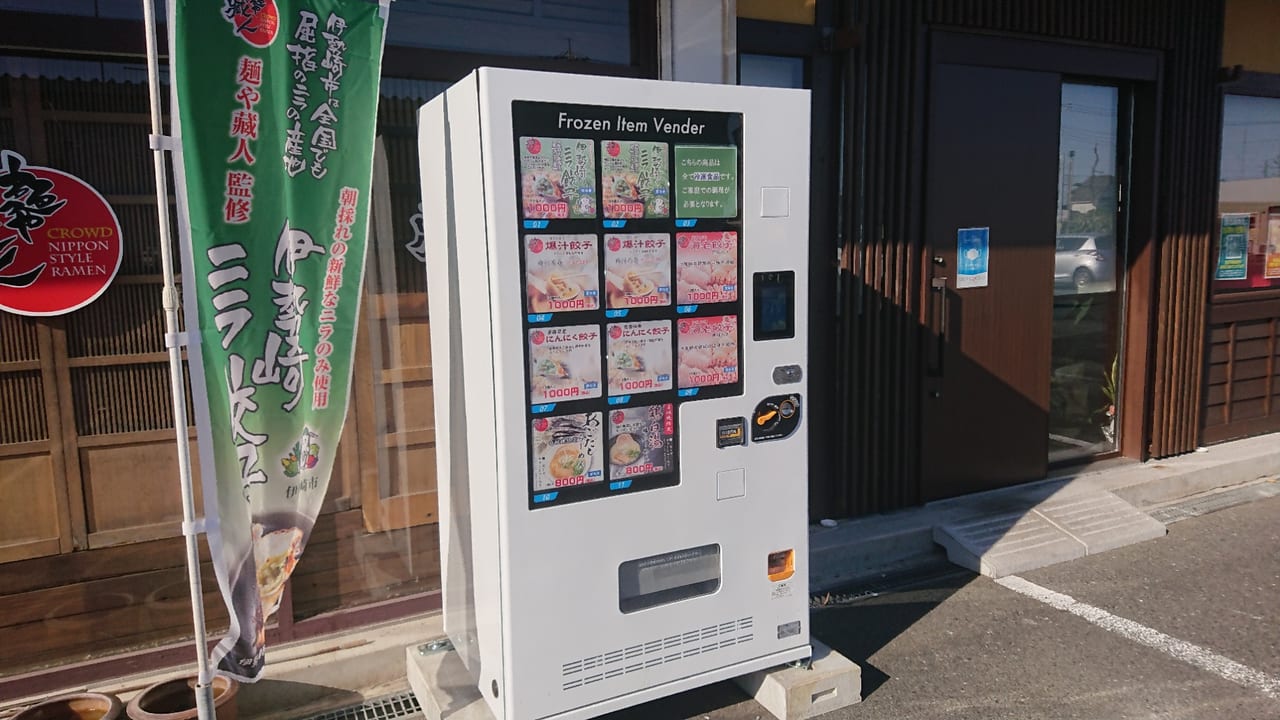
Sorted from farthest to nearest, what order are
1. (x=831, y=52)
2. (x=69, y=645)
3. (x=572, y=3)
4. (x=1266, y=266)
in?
(x=1266, y=266) → (x=831, y=52) → (x=572, y=3) → (x=69, y=645)

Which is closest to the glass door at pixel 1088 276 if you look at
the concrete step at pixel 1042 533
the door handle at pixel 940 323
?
the concrete step at pixel 1042 533

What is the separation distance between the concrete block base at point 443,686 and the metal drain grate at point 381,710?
6 cm

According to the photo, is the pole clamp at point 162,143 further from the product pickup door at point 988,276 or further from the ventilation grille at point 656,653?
the product pickup door at point 988,276

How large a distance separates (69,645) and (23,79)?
2.15m

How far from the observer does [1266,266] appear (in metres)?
6.99

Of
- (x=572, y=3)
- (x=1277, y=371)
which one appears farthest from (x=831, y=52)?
(x=1277, y=371)

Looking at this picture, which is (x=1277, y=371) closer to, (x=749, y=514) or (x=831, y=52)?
(x=831, y=52)

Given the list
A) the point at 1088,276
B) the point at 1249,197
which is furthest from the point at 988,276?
the point at 1249,197

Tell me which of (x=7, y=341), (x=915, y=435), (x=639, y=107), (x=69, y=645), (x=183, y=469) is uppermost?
(x=639, y=107)

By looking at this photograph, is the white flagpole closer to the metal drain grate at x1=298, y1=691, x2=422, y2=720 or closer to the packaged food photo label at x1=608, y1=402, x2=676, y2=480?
the metal drain grate at x1=298, y1=691, x2=422, y2=720

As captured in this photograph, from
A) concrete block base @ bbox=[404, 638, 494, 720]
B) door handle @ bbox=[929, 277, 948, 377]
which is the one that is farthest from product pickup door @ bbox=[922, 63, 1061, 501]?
concrete block base @ bbox=[404, 638, 494, 720]

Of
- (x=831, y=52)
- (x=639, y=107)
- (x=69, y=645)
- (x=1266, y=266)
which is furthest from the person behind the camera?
(x=1266, y=266)

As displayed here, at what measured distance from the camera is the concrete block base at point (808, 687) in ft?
11.1

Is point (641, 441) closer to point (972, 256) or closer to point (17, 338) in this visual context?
point (17, 338)
